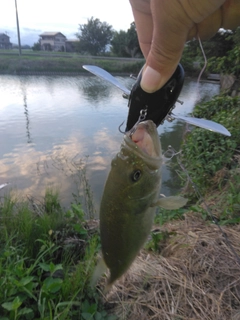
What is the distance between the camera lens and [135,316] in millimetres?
1890

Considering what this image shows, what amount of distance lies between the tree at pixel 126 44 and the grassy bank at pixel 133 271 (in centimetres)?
2798

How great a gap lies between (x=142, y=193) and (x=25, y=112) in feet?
29.0

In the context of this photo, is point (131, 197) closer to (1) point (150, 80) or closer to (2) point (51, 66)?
(1) point (150, 80)

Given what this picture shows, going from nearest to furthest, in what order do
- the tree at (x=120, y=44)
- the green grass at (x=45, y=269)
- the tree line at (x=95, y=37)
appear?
the green grass at (x=45, y=269)
the tree at (x=120, y=44)
the tree line at (x=95, y=37)

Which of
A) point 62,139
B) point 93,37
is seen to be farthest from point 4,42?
point 62,139

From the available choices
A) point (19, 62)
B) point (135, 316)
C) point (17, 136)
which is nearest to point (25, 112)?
point (17, 136)

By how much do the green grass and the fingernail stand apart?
142 centimetres

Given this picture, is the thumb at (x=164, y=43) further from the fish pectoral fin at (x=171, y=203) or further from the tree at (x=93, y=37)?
the tree at (x=93, y=37)

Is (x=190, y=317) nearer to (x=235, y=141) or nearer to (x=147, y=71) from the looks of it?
(x=147, y=71)

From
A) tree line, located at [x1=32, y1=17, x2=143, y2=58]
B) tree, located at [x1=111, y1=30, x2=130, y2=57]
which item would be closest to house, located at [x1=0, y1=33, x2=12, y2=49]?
tree line, located at [x1=32, y1=17, x2=143, y2=58]

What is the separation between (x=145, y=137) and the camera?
3.64ft

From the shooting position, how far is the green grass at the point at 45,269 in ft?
5.98

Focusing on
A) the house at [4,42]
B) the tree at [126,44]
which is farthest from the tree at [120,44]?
the house at [4,42]

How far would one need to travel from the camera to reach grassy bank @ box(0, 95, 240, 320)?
6.12ft
